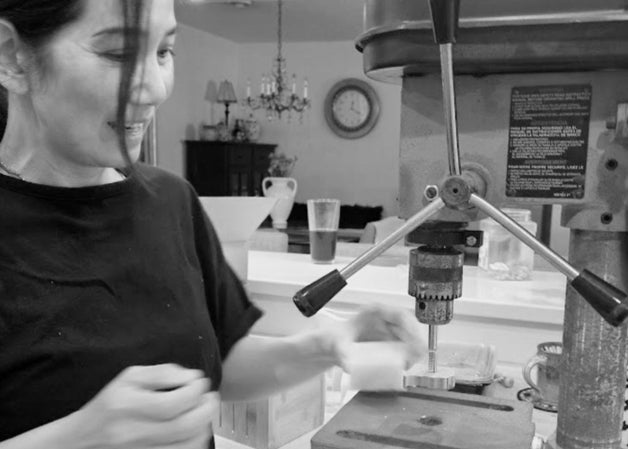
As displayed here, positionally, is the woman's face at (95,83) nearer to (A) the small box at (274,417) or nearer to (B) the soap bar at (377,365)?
(B) the soap bar at (377,365)

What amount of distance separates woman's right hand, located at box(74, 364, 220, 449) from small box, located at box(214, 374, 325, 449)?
1.47 feet

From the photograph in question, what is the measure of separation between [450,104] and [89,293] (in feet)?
1.59

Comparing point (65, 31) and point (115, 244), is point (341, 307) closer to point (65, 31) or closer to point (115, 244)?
point (115, 244)

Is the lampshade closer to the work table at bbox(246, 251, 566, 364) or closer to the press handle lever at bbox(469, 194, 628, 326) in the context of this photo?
the work table at bbox(246, 251, 566, 364)

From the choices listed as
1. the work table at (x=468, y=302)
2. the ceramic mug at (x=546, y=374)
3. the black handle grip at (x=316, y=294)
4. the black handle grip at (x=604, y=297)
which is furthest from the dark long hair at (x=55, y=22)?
the ceramic mug at (x=546, y=374)

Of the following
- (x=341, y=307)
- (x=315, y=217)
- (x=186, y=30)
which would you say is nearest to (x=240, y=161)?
(x=186, y=30)

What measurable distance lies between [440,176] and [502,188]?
80 millimetres

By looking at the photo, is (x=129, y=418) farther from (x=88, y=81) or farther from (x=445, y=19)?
(x=445, y=19)

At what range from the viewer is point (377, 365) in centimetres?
92

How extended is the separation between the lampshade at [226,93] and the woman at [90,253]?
6.23m

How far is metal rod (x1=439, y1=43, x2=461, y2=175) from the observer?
0.72 m

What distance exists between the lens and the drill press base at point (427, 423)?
844 millimetres

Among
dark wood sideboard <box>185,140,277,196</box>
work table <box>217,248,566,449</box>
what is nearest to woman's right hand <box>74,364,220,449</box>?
work table <box>217,248,566,449</box>

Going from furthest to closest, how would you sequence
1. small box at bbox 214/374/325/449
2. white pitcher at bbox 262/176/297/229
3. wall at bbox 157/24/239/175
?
wall at bbox 157/24/239/175, white pitcher at bbox 262/176/297/229, small box at bbox 214/374/325/449
